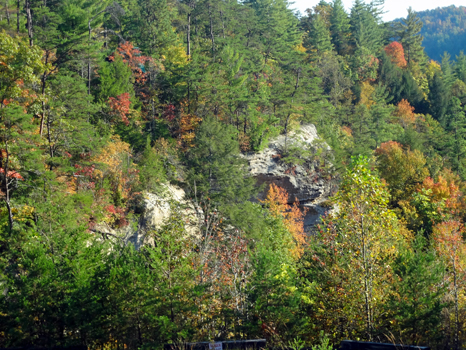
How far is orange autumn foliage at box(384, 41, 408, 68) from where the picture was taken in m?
70.2

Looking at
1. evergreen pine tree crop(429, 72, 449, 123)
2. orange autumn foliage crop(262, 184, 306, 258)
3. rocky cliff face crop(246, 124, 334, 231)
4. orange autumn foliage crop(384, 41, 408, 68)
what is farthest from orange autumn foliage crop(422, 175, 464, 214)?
orange autumn foliage crop(384, 41, 408, 68)

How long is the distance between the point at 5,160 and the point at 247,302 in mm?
13767

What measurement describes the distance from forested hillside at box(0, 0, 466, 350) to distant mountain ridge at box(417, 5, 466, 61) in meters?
91.9

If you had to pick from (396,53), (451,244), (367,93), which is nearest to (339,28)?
(396,53)

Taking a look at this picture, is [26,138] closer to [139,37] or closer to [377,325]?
[377,325]

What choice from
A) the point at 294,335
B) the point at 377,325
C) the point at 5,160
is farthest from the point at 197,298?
the point at 5,160

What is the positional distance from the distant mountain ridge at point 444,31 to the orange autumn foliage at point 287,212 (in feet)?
442

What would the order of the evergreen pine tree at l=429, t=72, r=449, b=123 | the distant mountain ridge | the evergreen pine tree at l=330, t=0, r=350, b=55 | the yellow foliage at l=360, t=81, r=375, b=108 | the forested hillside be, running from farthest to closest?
the distant mountain ridge
the evergreen pine tree at l=330, t=0, r=350, b=55
the evergreen pine tree at l=429, t=72, r=449, b=123
the yellow foliage at l=360, t=81, r=375, b=108
the forested hillside

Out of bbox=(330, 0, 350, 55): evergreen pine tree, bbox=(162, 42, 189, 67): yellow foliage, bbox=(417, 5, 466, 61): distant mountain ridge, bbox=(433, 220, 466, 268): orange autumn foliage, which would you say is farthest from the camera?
bbox=(417, 5, 466, 61): distant mountain ridge

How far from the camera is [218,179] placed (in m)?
28.7

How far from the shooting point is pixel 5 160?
1934cm

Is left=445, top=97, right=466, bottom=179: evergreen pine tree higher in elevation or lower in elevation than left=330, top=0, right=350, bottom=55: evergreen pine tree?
lower

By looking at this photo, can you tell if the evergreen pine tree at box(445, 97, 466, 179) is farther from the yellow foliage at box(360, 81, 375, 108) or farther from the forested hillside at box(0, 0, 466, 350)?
the yellow foliage at box(360, 81, 375, 108)

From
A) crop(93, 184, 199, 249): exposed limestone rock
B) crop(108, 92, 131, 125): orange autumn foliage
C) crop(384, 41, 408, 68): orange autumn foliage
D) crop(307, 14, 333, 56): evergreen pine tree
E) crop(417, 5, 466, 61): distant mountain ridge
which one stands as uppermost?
crop(417, 5, 466, 61): distant mountain ridge
